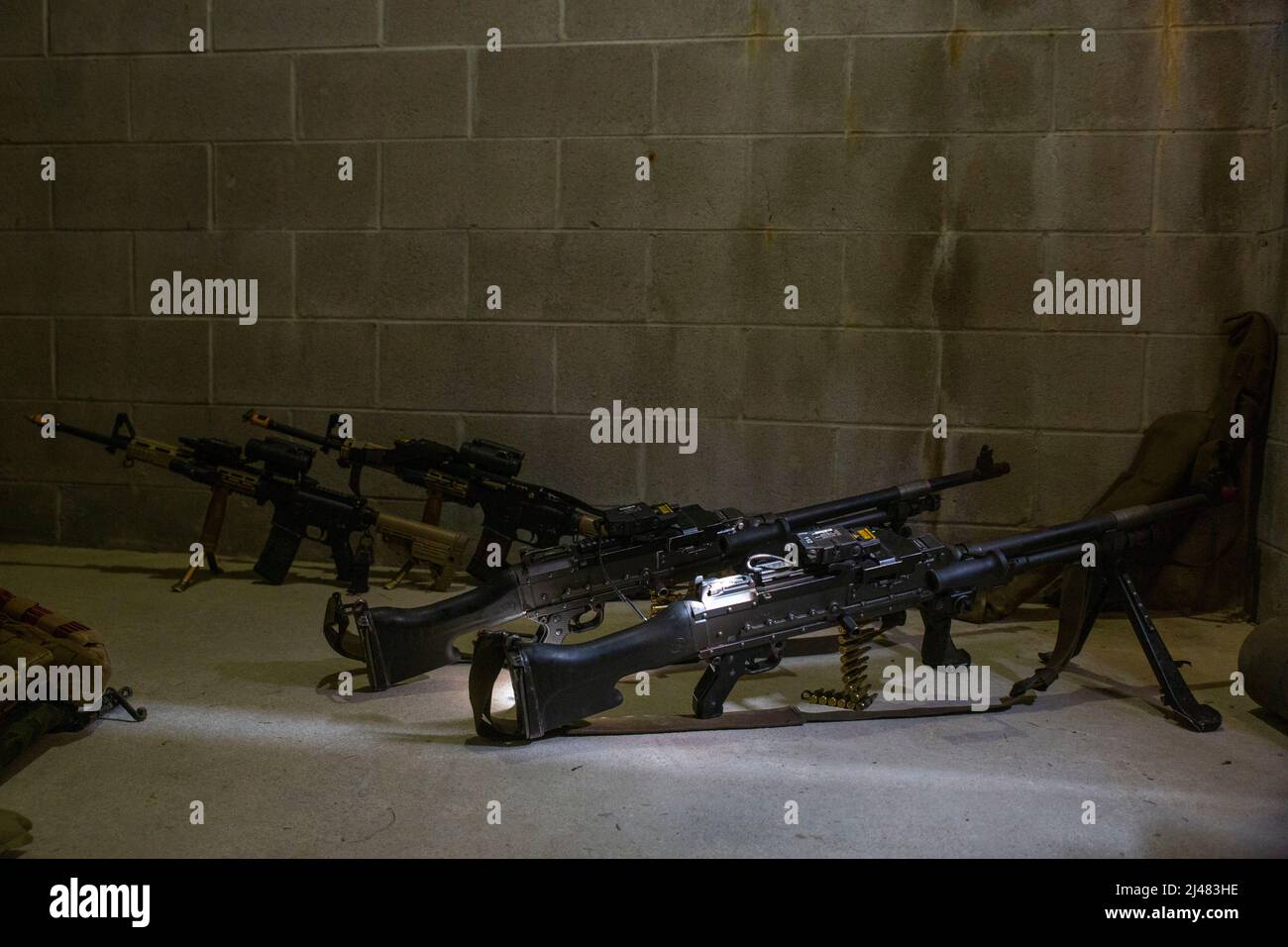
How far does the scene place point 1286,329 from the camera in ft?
14.6

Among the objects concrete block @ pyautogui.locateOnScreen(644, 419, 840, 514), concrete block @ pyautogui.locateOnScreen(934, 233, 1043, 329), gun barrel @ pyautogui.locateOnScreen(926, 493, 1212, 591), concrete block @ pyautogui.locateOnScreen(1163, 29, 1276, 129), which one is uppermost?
concrete block @ pyautogui.locateOnScreen(1163, 29, 1276, 129)

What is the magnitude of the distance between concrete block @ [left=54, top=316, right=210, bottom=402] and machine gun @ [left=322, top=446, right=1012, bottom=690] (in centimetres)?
227

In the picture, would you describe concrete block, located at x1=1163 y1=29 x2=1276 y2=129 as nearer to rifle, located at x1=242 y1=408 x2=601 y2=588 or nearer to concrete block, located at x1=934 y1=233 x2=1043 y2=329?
concrete block, located at x1=934 y1=233 x2=1043 y2=329

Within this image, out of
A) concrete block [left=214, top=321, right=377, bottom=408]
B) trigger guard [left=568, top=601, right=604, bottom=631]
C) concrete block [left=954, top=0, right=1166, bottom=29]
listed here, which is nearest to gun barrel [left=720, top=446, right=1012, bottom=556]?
trigger guard [left=568, top=601, right=604, bottom=631]

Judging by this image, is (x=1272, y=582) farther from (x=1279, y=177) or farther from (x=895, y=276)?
(x=895, y=276)

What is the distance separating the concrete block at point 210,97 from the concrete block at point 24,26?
1.66 ft

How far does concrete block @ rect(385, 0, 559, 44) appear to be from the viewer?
16.8ft

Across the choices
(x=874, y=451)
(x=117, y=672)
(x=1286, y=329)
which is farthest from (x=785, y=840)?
(x=1286, y=329)

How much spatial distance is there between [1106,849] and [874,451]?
264 centimetres

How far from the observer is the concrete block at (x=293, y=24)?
5246 millimetres

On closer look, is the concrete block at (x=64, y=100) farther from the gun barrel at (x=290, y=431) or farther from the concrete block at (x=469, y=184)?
the gun barrel at (x=290, y=431)

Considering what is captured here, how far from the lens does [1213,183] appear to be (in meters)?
4.71

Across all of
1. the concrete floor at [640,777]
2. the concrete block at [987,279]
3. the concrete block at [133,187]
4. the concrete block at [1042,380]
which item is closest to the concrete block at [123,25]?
the concrete block at [133,187]

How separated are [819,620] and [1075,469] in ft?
7.01
